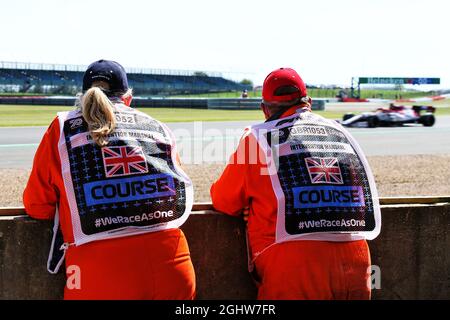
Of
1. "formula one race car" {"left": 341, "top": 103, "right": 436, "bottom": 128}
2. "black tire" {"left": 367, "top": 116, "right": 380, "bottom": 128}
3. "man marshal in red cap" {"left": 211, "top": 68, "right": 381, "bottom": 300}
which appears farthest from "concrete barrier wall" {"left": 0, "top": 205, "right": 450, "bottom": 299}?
"black tire" {"left": 367, "top": 116, "right": 380, "bottom": 128}

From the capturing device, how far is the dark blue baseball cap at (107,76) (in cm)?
264

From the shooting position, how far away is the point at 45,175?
2.53m

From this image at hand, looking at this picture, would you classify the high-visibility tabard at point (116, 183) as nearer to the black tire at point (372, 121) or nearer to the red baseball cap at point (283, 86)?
the red baseball cap at point (283, 86)

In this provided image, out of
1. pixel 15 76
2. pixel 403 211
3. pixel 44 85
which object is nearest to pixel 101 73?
pixel 403 211

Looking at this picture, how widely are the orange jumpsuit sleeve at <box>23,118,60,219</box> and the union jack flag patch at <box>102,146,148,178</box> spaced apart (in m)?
0.24

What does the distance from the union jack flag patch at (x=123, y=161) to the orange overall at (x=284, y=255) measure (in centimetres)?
48

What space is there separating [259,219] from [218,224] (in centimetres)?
48

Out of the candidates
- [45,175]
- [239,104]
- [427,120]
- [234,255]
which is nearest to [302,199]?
[234,255]

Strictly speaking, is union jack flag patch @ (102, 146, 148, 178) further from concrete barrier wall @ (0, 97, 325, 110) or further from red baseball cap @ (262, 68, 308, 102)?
concrete barrier wall @ (0, 97, 325, 110)

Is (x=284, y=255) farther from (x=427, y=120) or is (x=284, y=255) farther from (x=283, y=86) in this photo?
(x=427, y=120)

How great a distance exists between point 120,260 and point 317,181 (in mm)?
914

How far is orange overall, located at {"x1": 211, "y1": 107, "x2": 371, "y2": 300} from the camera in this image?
2.50m

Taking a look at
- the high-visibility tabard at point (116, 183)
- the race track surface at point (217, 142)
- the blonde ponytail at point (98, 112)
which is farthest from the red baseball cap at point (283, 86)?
the race track surface at point (217, 142)

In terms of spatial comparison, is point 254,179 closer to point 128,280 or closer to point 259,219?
point 259,219
